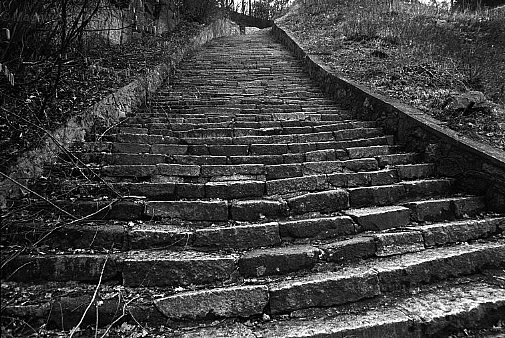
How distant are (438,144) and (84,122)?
4286 mm

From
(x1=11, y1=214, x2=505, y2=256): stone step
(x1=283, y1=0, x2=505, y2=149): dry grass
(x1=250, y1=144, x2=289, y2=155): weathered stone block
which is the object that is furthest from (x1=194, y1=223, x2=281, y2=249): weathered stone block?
(x1=283, y1=0, x2=505, y2=149): dry grass

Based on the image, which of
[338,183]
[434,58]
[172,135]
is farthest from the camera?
[434,58]

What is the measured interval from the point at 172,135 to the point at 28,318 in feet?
9.78

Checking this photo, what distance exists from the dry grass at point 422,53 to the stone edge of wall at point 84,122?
395 cm

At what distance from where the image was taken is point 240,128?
5.01 meters

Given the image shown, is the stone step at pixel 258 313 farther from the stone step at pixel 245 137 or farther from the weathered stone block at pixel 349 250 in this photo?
the stone step at pixel 245 137

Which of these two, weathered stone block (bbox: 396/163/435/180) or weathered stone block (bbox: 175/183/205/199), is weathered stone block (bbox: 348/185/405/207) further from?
weathered stone block (bbox: 175/183/205/199)

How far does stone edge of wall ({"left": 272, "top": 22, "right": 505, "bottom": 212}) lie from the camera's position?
11.2 ft

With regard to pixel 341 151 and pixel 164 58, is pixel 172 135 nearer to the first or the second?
pixel 341 151

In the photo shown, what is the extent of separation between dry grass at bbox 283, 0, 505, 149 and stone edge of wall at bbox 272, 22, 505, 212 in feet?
0.92

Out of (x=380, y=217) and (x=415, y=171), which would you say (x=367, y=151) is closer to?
(x=415, y=171)

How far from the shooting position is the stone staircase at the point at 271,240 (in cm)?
232

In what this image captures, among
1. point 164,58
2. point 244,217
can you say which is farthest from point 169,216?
point 164,58

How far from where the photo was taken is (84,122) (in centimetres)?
419
